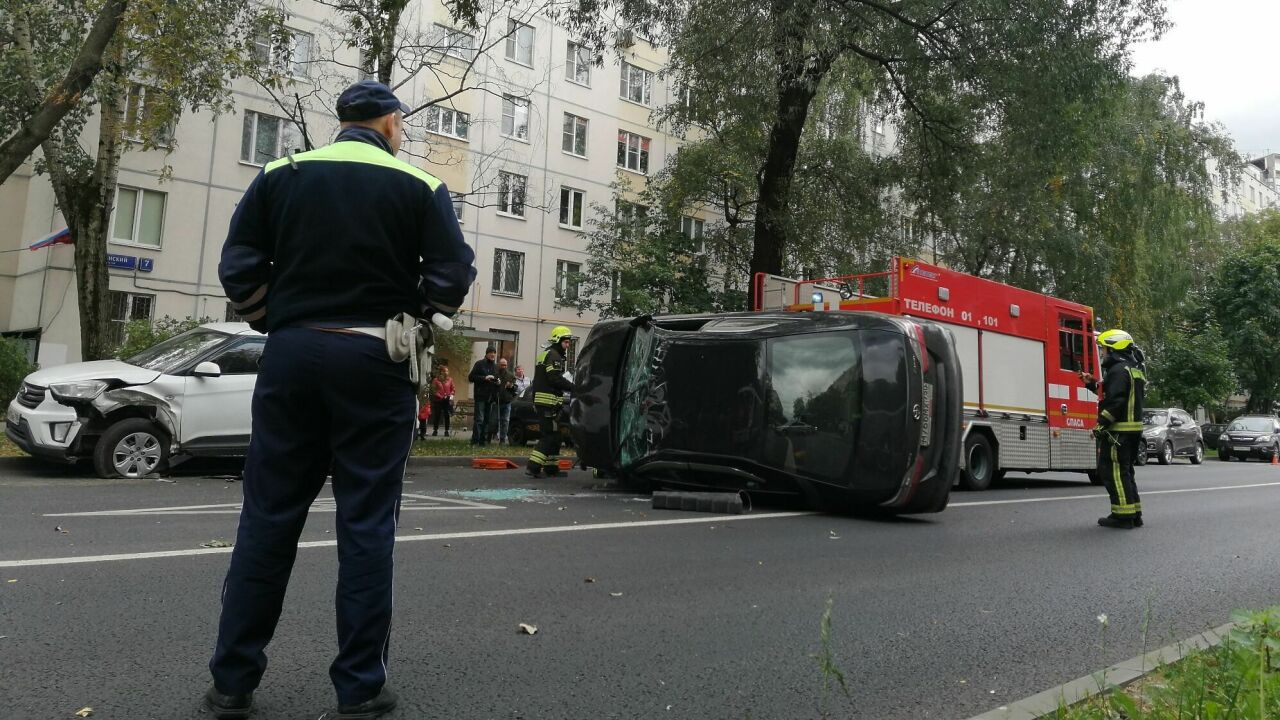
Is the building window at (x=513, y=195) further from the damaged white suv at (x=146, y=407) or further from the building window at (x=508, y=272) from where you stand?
the damaged white suv at (x=146, y=407)

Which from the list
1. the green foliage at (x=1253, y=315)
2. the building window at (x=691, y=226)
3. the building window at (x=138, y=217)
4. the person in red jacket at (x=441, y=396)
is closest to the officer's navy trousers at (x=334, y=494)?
the person in red jacket at (x=441, y=396)

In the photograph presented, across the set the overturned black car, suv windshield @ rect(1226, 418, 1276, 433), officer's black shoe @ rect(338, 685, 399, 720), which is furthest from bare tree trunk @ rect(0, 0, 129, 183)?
suv windshield @ rect(1226, 418, 1276, 433)

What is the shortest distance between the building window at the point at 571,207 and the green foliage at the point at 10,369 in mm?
17965

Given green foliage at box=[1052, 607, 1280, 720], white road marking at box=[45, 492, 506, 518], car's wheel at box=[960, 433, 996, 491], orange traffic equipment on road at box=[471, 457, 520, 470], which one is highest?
car's wheel at box=[960, 433, 996, 491]

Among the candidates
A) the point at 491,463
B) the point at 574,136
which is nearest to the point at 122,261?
the point at 491,463

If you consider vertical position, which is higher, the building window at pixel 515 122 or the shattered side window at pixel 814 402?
the building window at pixel 515 122

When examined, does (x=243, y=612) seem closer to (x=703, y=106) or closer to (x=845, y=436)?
(x=845, y=436)

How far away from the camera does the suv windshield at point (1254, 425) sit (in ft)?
106

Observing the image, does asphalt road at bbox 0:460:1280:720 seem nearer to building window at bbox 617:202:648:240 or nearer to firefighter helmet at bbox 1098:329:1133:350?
firefighter helmet at bbox 1098:329:1133:350

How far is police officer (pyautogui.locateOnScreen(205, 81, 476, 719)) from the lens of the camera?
283cm

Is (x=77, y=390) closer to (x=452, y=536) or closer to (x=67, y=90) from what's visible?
(x=67, y=90)

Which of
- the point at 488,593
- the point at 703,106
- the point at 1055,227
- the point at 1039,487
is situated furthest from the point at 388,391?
the point at 1055,227

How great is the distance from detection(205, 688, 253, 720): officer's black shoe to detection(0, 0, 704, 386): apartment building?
13.9 metres

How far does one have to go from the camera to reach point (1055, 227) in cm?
2550
